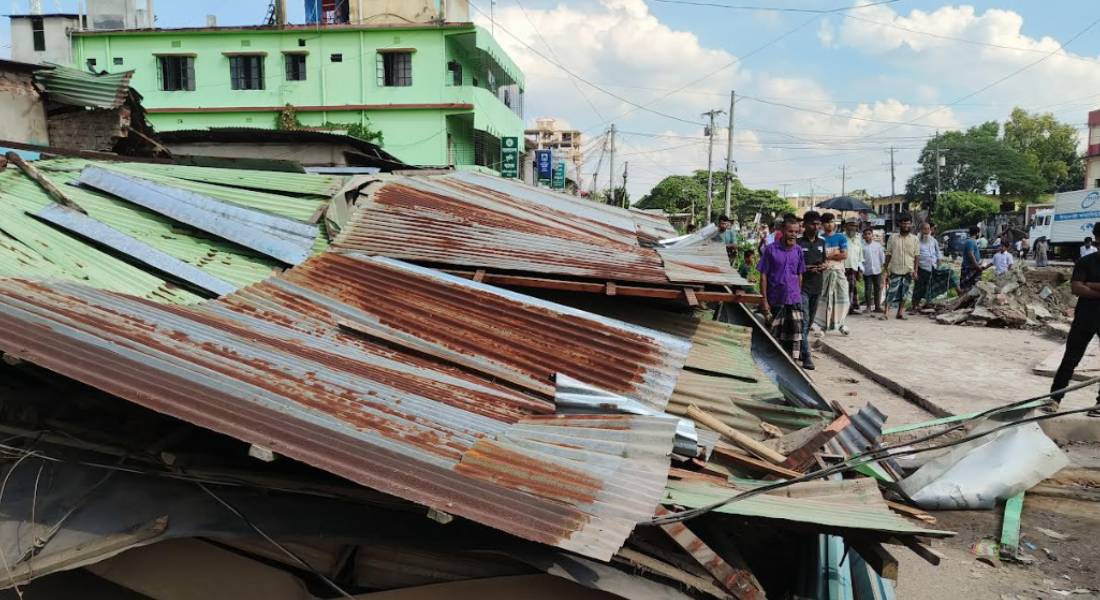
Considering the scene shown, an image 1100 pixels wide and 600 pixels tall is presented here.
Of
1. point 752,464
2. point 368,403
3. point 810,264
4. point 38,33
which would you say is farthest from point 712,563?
point 38,33

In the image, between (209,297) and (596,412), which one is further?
(209,297)

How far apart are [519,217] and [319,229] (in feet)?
5.79

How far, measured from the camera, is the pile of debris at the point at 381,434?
261 centimetres

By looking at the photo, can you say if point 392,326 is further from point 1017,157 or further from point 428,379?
point 1017,157

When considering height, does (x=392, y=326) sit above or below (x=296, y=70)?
below

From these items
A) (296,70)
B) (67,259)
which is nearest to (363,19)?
(296,70)

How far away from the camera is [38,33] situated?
29.8 metres

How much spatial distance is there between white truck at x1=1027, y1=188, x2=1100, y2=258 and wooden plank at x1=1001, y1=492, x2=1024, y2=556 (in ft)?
80.4

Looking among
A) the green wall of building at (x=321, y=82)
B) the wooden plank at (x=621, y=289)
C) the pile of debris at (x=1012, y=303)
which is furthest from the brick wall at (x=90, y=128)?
the green wall of building at (x=321, y=82)

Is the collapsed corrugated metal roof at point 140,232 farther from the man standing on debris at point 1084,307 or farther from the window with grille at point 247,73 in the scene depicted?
the window with grille at point 247,73

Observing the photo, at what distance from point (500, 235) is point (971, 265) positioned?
446 inches

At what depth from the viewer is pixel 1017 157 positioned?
5747 centimetres

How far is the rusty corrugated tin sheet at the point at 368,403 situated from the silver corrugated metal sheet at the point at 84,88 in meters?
10.1

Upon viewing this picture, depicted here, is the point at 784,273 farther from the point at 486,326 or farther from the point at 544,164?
the point at 544,164
